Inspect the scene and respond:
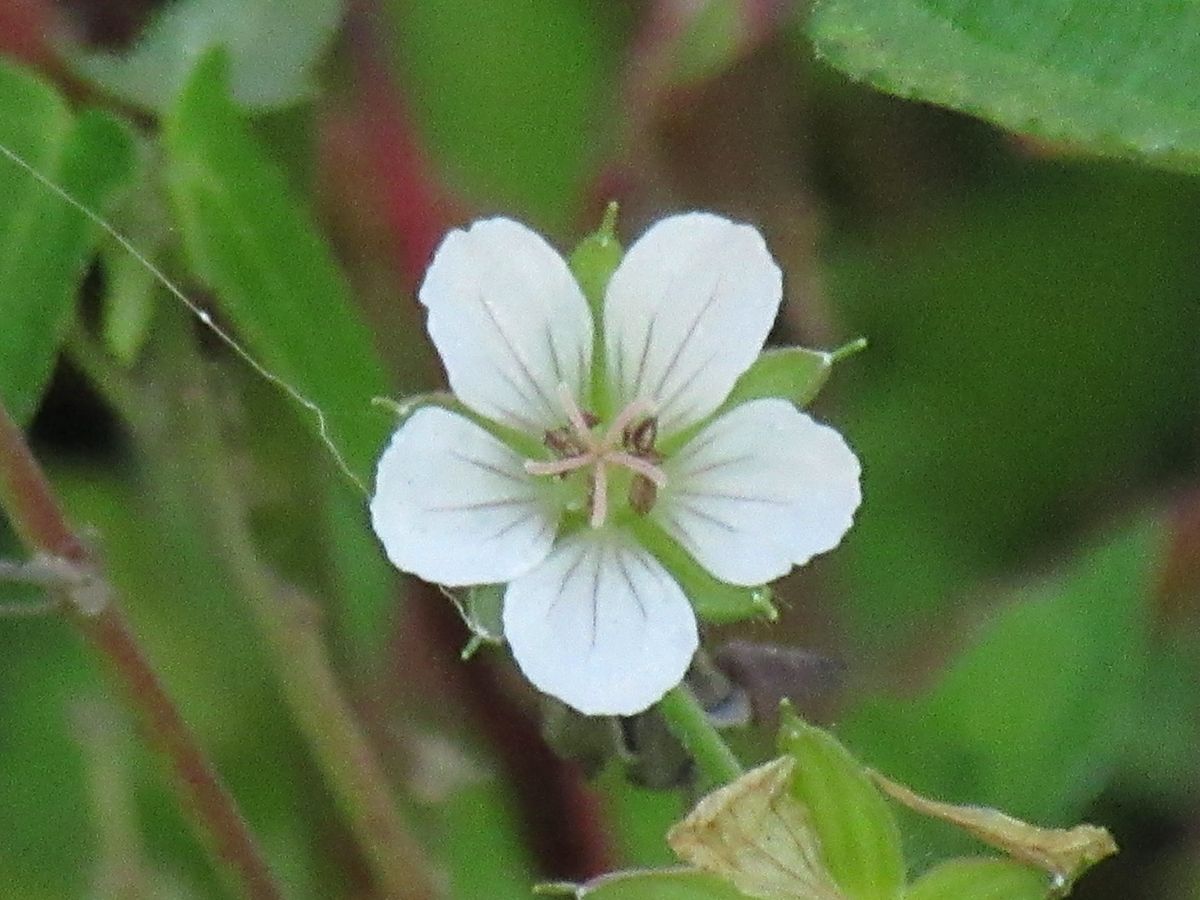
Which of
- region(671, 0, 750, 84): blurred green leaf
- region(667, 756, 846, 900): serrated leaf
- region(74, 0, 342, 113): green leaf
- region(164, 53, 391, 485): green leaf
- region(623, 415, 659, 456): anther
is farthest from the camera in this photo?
region(671, 0, 750, 84): blurred green leaf

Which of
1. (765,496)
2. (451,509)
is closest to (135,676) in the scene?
(451,509)

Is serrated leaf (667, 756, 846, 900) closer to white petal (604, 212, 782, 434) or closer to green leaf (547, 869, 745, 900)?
green leaf (547, 869, 745, 900)

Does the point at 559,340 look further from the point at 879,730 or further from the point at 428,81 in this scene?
the point at 428,81

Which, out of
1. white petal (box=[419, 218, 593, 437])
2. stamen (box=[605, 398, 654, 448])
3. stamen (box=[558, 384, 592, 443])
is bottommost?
stamen (box=[605, 398, 654, 448])

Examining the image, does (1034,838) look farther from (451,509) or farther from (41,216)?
(41,216)

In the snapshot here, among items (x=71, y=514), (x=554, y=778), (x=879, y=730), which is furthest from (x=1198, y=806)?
(x=71, y=514)

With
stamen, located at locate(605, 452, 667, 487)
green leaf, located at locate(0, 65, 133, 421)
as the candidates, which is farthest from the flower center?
green leaf, located at locate(0, 65, 133, 421)
